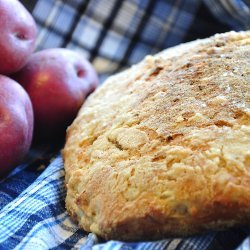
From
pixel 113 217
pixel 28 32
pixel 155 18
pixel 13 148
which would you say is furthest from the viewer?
pixel 155 18

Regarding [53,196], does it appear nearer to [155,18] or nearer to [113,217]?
[113,217]

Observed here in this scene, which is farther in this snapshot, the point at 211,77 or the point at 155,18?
the point at 155,18

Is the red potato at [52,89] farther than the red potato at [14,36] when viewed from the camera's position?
Yes

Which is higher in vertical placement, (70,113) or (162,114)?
(162,114)

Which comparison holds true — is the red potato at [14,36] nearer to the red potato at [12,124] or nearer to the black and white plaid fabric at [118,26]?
the red potato at [12,124]

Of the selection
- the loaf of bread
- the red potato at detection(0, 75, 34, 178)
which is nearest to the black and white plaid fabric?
the red potato at detection(0, 75, 34, 178)

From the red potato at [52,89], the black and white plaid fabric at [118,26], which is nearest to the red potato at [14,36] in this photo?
the red potato at [52,89]

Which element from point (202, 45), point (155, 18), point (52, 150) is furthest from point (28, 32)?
point (155, 18)
